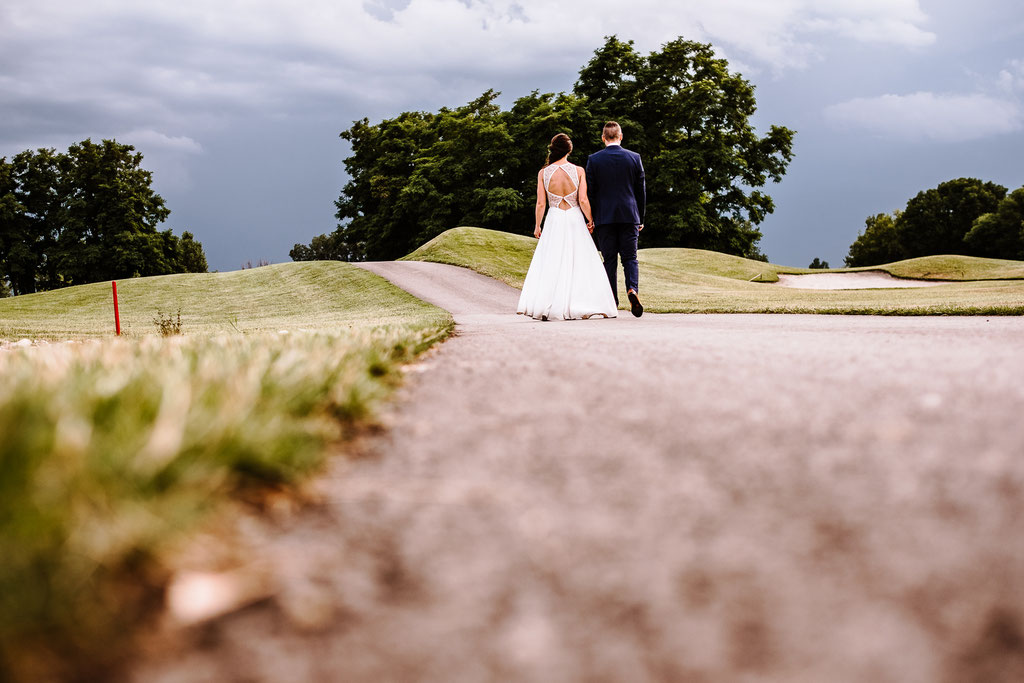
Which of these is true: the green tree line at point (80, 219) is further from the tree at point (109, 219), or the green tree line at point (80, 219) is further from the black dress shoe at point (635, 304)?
the black dress shoe at point (635, 304)

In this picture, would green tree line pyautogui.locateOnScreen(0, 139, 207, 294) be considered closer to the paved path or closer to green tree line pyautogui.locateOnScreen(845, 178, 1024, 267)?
the paved path

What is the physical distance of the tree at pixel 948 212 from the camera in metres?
55.5

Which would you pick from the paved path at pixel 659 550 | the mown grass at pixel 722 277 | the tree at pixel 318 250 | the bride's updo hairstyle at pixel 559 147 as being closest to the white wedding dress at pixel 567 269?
the bride's updo hairstyle at pixel 559 147

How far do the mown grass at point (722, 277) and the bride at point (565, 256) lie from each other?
10.6ft

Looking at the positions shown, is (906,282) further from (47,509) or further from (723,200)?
(47,509)

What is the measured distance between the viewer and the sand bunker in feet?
89.9

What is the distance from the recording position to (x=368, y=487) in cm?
177

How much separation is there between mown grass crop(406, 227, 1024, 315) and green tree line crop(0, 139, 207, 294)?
1206 inches

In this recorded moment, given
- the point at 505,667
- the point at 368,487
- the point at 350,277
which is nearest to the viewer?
the point at 505,667

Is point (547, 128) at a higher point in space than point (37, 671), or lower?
higher

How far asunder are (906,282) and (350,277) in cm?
2326

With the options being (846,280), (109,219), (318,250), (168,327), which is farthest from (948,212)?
(318,250)

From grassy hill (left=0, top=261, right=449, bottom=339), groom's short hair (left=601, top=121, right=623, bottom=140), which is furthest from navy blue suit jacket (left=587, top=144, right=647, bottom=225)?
grassy hill (left=0, top=261, right=449, bottom=339)

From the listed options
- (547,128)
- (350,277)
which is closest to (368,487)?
(350,277)
